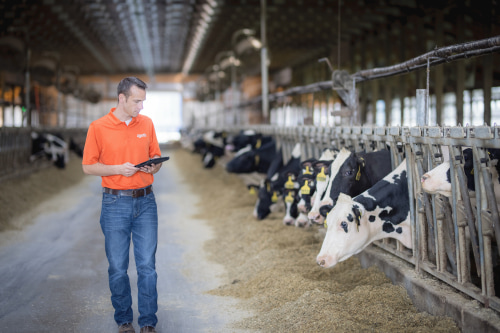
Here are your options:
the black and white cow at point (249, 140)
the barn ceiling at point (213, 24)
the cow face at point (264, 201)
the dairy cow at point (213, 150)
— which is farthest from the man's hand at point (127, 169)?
the dairy cow at point (213, 150)

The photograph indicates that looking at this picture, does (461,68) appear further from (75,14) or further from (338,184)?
(75,14)

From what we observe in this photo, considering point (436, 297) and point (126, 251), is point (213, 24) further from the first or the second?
point (436, 297)

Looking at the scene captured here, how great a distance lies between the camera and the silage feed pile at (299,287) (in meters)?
4.19

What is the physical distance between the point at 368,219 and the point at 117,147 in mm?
2076

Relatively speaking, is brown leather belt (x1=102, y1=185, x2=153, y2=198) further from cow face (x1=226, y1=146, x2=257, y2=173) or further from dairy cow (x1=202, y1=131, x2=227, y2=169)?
dairy cow (x1=202, y1=131, x2=227, y2=169)

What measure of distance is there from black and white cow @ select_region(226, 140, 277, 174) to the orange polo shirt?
5.54 metres

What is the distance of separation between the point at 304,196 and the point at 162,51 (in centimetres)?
2476

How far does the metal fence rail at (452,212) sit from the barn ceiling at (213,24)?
21.4ft

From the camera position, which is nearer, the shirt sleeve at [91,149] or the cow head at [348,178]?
the shirt sleeve at [91,149]

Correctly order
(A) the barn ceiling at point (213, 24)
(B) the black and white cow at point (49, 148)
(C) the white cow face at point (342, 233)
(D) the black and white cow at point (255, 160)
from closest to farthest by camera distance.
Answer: (C) the white cow face at point (342, 233), (D) the black and white cow at point (255, 160), (A) the barn ceiling at point (213, 24), (B) the black and white cow at point (49, 148)

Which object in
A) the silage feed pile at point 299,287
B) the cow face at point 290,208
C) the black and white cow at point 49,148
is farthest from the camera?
the black and white cow at point 49,148

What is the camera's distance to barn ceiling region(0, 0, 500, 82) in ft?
45.6

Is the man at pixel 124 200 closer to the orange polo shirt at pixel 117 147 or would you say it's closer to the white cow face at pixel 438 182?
the orange polo shirt at pixel 117 147

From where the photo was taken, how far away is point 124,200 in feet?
14.4
